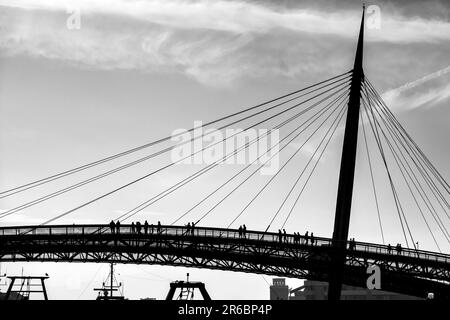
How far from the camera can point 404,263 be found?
64.4 m

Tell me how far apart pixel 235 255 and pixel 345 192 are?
2365 cm

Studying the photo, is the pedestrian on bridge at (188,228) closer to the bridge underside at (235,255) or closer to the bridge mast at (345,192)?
the bridge underside at (235,255)

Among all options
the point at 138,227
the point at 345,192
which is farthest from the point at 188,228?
the point at 345,192

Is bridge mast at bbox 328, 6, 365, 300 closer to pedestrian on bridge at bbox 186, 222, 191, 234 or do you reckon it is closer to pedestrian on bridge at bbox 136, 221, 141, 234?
pedestrian on bridge at bbox 186, 222, 191, 234

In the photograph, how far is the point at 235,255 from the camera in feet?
217

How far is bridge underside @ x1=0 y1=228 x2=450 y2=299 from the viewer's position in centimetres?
6356

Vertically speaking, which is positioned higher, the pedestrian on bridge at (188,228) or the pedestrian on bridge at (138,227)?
the pedestrian on bridge at (138,227)

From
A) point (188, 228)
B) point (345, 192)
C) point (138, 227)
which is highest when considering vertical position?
point (138, 227)

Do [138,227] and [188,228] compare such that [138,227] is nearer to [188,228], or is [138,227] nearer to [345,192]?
[188,228]

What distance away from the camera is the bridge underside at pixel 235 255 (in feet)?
209

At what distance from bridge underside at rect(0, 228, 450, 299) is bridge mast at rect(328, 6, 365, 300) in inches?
656

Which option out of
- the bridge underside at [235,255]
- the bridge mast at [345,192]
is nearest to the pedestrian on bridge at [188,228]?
the bridge underside at [235,255]

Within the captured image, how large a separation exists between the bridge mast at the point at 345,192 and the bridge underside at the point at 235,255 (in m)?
16.7
